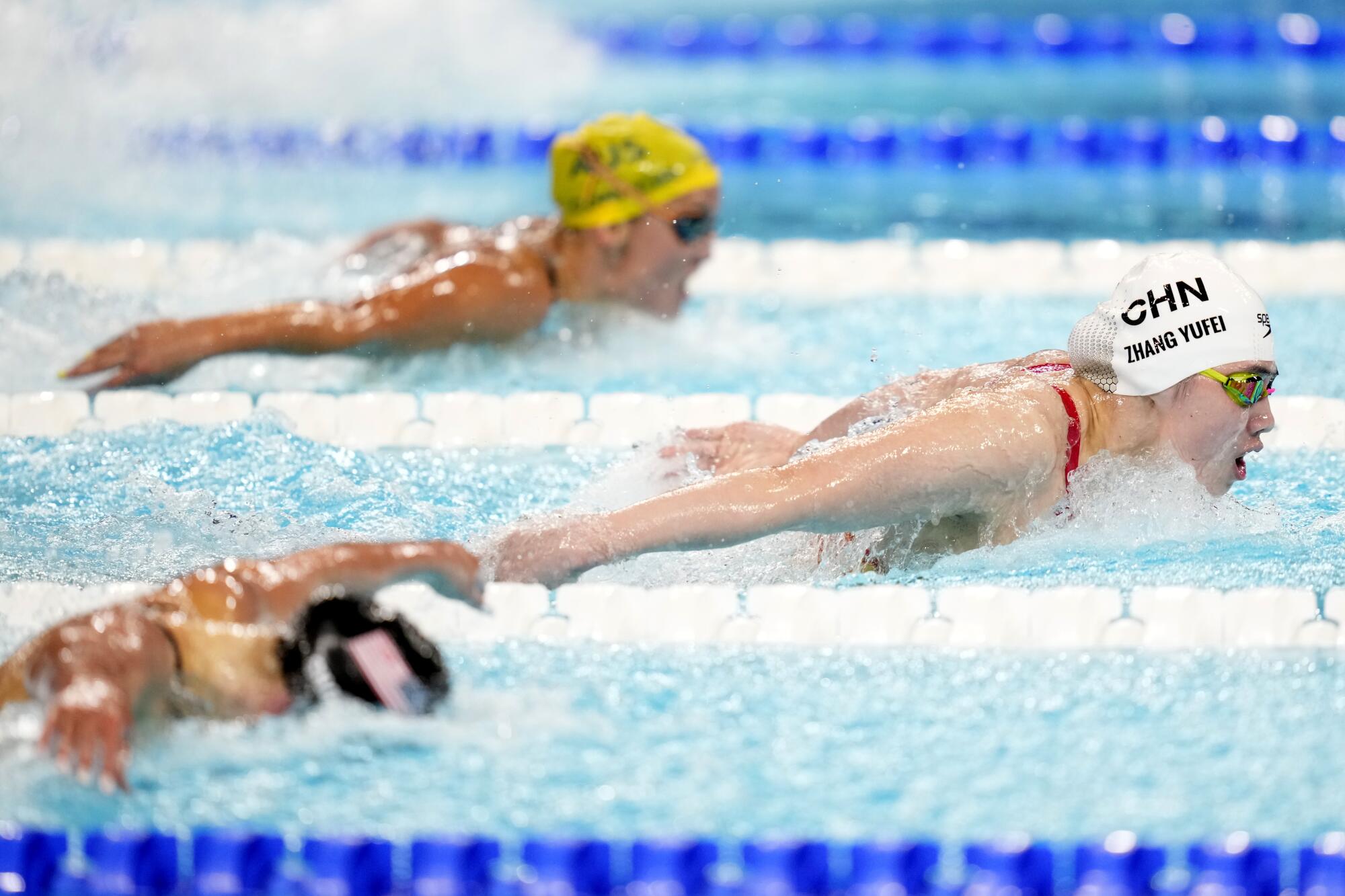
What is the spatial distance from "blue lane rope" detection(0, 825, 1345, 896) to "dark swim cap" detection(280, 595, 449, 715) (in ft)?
0.63

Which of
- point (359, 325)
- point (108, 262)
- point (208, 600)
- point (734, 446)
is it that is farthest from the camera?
point (108, 262)

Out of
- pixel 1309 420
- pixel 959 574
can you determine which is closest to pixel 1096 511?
pixel 959 574

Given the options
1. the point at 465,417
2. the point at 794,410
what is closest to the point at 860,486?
the point at 794,410

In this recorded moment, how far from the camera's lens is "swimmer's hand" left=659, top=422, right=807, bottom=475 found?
289cm

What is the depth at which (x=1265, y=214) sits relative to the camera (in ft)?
17.2

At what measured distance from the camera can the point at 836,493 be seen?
2.32 meters

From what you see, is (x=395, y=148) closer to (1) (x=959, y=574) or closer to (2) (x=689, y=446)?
(2) (x=689, y=446)

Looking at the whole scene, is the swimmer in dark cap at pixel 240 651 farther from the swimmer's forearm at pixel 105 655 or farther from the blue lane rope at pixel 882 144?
the blue lane rope at pixel 882 144

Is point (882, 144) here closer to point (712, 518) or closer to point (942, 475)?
point (942, 475)

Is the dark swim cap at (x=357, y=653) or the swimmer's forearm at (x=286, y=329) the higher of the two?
the swimmer's forearm at (x=286, y=329)

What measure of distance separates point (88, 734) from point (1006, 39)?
6036 millimetres

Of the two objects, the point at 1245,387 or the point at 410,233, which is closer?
the point at 1245,387

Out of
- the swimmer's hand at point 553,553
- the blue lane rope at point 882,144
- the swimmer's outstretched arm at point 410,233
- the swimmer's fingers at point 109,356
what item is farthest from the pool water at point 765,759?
the blue lane rope at point 882,144

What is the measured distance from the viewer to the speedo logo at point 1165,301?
2.54 meters
